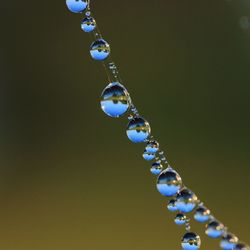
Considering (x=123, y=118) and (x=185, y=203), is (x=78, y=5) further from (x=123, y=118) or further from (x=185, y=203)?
(x=123, y=118)

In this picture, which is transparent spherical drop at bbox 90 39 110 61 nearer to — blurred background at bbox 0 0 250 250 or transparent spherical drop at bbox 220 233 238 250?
transparent spherical drop at bbox 220 233 238 250

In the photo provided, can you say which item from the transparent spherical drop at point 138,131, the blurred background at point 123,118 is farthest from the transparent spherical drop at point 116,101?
the blurred background at point 123,118

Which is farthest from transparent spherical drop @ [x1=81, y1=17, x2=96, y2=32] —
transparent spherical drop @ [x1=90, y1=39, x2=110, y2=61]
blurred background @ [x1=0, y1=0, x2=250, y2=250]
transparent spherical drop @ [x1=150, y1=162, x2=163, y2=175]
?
blurred background @ [x1=0, y1=0, x2=250, y2=250]

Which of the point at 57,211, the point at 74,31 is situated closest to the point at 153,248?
the point at 57,211

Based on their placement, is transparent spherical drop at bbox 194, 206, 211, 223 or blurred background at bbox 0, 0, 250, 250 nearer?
transparent spherical drop at bbox 194, 206, 211, 223

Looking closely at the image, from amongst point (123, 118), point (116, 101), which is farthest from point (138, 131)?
point (123, 118)

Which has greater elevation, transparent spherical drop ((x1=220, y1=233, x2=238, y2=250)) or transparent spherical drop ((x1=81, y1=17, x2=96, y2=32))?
transparent spherical drop ((x1=81, y1=17, x2=96, y2=32))

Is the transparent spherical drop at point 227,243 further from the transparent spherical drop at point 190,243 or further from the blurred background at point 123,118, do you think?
the blurred background at point 123,118

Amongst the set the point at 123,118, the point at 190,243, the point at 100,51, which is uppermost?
the point at 123,118

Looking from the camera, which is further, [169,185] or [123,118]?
[123,118]
